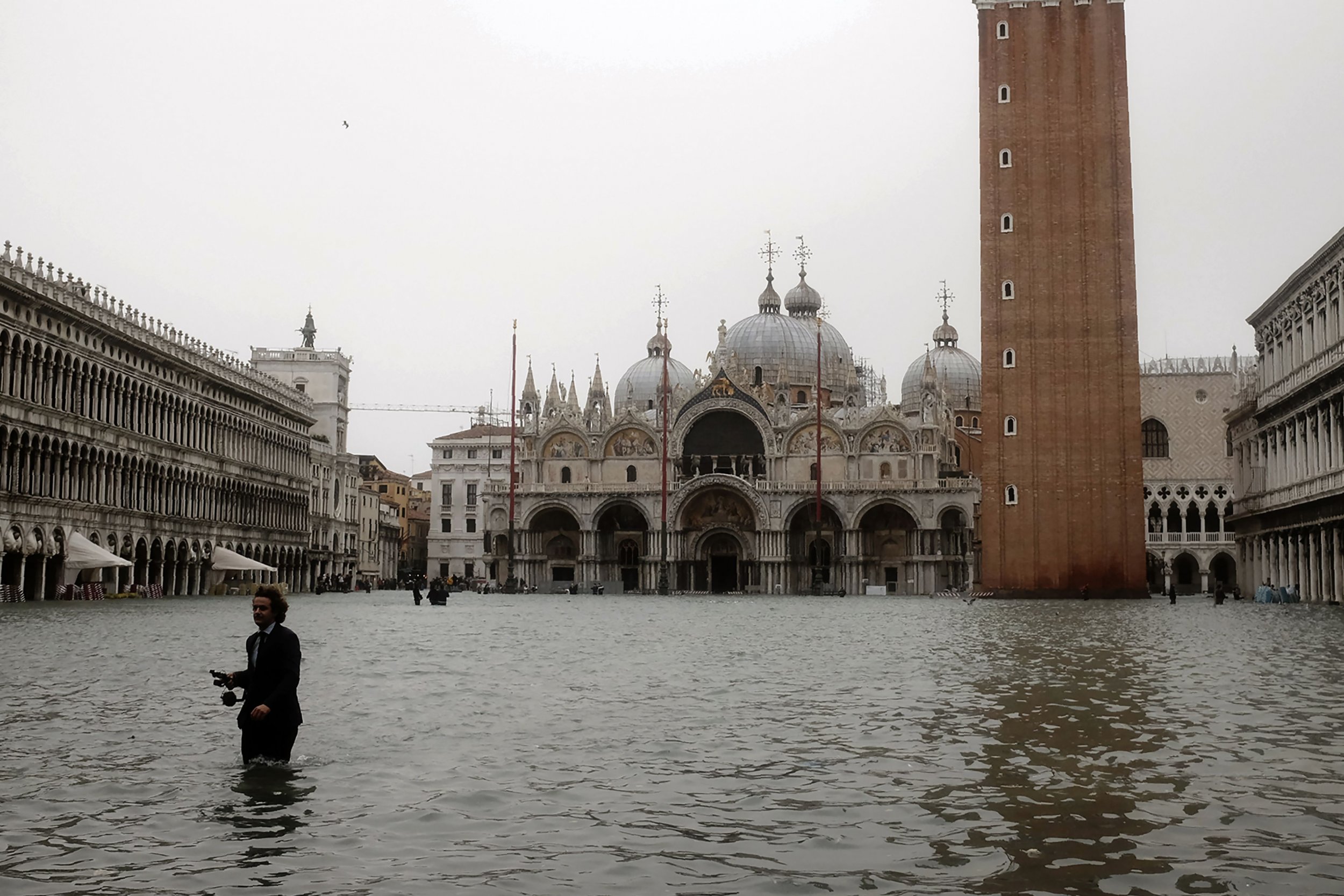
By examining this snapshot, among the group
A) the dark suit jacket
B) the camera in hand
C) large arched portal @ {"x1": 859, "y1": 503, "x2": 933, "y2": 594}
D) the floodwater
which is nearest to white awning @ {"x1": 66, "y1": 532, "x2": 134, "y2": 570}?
the floodwater

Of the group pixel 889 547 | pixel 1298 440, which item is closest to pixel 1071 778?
pixel 1298 440

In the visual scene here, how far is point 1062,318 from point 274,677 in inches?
1935

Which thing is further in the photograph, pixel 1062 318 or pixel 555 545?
pixel 555 545

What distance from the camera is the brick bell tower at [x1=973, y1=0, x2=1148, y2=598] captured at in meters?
54.4

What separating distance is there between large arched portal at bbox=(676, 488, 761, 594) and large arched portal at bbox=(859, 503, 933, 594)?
6.00m

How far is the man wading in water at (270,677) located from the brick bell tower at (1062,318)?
48.1 metres

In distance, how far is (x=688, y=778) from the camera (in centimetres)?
912

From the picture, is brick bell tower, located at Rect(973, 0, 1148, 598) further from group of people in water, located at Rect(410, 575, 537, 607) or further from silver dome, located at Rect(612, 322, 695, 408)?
silver dome, located at Rect(612, 322, 695, 408)

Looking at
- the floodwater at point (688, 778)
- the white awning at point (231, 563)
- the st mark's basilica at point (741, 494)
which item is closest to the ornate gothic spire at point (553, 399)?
the st mark's basilica at point (741, 494)

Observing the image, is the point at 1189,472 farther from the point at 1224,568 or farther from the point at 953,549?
the point at 953,549

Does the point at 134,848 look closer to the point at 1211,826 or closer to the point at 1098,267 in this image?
the point at 1211,826

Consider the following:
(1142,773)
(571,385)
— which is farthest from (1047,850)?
(571,385)

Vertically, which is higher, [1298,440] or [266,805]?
[1298,440]

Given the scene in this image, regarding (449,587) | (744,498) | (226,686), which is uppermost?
(744,498)
